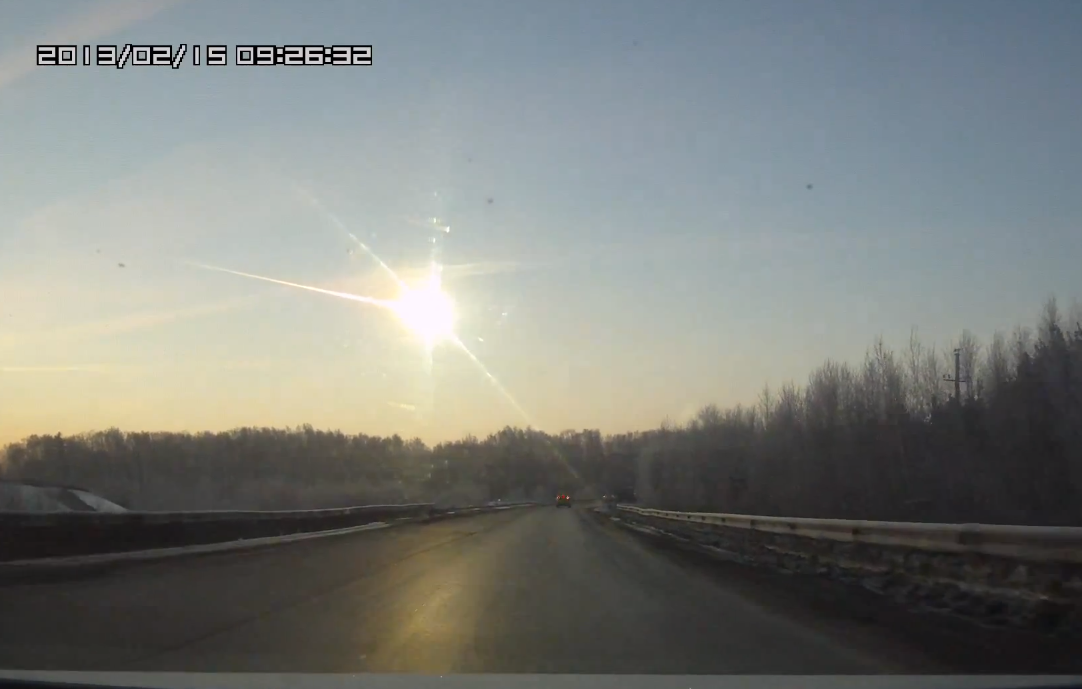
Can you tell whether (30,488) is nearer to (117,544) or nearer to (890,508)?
(117,544)

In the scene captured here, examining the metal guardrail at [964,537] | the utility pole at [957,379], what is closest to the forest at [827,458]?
the utility pole at [957,379]

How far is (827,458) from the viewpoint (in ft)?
234

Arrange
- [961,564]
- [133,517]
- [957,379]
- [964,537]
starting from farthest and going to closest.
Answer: [957,379] → [133,517] → [961,564] → [964,537]

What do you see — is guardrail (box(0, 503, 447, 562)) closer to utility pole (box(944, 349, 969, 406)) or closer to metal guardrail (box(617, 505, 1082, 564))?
metal guardrail (box(617, 505, 1082, 564))

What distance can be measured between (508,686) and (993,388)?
62577 millimetres

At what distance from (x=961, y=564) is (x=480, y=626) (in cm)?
716

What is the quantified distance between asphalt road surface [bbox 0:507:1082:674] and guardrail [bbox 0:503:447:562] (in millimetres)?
3274

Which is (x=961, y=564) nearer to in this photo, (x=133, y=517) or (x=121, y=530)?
(x=121, y=530)

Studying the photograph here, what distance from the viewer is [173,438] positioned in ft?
269

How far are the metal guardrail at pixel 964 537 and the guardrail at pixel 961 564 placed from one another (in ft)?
0.04

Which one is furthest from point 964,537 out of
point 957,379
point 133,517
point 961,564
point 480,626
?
point 957,379

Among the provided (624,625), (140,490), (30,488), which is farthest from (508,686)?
(140,490)

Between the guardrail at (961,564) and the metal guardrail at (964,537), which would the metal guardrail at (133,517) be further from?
the metal guardrail at (964,537)

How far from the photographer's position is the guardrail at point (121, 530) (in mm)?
20484
